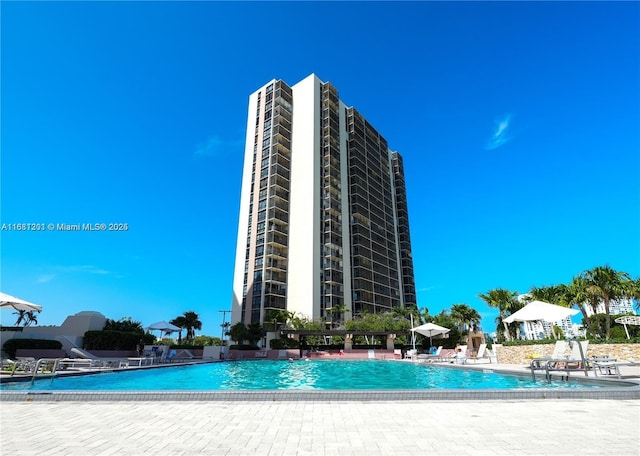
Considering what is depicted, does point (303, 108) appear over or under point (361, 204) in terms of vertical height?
over

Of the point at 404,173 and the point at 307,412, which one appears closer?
the point at 307,412

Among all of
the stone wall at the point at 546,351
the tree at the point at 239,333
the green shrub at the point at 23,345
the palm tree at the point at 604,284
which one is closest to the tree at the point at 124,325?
the green shrub at the point at 23,345

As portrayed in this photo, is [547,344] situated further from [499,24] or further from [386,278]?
[386,278]


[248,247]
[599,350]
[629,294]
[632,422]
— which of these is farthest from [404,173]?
[632,422]

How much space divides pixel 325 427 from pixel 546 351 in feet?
66.8

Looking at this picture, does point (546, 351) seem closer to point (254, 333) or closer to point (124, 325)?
point (124, 325)

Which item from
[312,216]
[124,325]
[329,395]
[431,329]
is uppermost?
[312,216]

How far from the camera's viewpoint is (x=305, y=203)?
202 feet

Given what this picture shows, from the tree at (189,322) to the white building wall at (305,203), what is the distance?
1768 centimetres

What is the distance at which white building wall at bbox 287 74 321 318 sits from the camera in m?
55.9

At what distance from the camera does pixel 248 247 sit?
198 ft

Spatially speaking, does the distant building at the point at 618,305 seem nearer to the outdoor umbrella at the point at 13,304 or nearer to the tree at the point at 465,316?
the tree at the point at 465,316

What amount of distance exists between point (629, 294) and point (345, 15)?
35945mm

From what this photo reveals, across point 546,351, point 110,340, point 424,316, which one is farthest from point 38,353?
point 424,316
